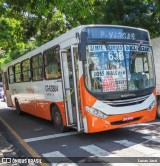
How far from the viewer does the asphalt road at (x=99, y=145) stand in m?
6.79

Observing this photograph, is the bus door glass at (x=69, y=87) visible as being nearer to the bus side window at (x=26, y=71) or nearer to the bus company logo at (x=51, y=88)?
the bus company logo at (x=51, y=88)

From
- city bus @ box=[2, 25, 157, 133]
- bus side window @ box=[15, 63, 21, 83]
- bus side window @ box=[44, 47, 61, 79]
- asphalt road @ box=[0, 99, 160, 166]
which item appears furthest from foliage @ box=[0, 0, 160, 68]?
asphalt road @ box=[0, 99, 160, 166]

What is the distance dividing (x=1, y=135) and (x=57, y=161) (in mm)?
4349

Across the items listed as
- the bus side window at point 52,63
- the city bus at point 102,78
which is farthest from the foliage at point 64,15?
the city bus at point 102,78

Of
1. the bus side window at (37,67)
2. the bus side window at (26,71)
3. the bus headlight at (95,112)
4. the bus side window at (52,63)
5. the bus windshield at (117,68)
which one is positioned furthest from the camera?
the bus side window at (26,71)

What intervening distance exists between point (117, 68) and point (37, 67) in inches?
166

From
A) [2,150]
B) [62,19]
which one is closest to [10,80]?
[62,19]

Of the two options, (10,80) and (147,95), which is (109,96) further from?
(10,80)

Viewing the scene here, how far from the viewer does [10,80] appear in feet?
57.9

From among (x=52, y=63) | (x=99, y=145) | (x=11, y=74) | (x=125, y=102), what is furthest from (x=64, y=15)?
(x=99, y=145)

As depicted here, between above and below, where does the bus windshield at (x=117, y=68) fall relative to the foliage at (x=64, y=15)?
below

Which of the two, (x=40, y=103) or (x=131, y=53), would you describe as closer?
(x=131, y=53)

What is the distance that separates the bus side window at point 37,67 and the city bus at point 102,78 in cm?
132

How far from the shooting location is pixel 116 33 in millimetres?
8688
